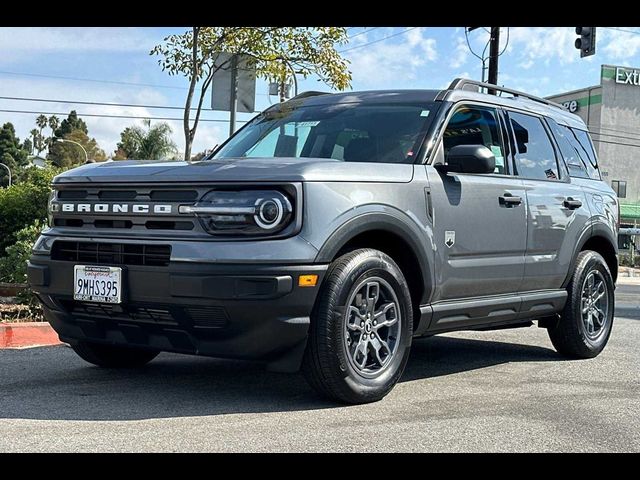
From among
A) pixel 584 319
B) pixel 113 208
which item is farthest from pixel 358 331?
pixel 584 319

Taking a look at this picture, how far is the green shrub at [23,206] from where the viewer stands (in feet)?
31.5

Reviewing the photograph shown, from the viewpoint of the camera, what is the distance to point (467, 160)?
207 inches

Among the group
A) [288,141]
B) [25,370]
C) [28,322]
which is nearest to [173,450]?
[25,370]

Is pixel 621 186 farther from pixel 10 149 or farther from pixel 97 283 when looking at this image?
pixel 10 149

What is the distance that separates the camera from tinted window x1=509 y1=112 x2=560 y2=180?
625 centimetres

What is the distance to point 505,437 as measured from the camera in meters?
4.11

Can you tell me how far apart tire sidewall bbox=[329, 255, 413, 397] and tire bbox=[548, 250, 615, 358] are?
2.14 meters

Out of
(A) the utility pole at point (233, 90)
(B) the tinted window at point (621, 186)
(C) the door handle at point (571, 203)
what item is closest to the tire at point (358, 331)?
(C) the door handle at point (571, 203)

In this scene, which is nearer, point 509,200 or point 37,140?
point 509,200

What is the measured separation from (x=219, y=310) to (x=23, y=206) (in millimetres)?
6165

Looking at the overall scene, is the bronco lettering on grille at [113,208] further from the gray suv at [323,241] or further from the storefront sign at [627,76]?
the storefront sign at [627,76]

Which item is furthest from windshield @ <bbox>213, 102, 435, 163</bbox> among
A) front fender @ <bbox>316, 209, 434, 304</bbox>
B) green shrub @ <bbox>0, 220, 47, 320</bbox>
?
green shrub @ <bbox>0, 220, 47, 320</bbox>

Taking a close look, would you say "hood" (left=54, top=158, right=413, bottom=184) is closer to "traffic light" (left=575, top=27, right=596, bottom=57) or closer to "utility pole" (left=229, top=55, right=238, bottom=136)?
"utility pole" (left=229, top=55, right=238, bottom=136)
